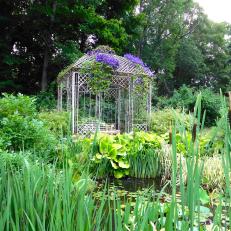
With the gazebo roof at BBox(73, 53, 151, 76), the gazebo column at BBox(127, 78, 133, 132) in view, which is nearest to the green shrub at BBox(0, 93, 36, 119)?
the gazebo roof at BBox(73, 53, 151, 76)

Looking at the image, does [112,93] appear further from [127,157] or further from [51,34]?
[127,157]

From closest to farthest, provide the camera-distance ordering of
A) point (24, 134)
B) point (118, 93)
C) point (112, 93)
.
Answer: point (24, 134), point (118, 93), point (112, 93)

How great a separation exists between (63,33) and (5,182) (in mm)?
14258

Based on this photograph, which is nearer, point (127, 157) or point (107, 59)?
point (127, 157)

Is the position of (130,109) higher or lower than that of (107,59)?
lower

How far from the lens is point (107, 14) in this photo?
640 inches

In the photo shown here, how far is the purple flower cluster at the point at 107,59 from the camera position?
9.14 metres

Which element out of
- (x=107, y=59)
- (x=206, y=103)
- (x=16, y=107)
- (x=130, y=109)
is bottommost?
(x=16, y=107)

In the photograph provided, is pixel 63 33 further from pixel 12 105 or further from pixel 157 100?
pixel 12 105

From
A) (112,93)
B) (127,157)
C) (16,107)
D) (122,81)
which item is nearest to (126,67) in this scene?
(122,81)

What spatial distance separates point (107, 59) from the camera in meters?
9.23

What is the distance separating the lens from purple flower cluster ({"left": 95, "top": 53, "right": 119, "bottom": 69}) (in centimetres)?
914

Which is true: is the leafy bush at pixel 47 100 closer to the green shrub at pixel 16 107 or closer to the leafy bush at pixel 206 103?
the leafy bush at pixel 206 103

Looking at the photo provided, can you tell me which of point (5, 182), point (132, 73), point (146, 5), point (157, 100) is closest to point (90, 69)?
point (132, 73)
